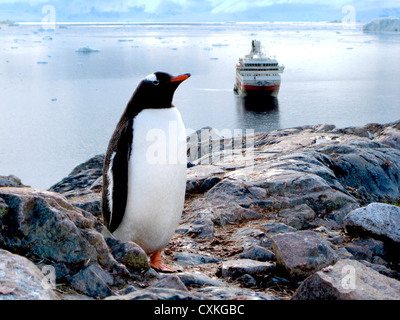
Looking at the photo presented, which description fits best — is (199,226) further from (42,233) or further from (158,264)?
(42,233)

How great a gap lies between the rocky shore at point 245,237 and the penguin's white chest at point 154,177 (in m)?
0.37

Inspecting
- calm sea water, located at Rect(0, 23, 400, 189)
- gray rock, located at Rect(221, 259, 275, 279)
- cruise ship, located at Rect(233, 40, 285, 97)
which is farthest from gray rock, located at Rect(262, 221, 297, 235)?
cruise ship, located at Rect(233, 40, 285, 97)

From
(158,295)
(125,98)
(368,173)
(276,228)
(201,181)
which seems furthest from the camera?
(125,98)

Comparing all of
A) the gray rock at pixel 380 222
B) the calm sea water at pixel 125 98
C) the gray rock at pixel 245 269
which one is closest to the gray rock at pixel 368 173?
the gray rock at pixel 380 222

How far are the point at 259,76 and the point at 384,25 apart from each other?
7359 cm

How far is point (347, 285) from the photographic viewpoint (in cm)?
260

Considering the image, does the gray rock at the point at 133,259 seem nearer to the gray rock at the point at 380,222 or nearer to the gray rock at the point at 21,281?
the gray rock at the point at 21,281

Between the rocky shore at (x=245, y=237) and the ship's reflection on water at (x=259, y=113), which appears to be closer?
the rocky shore at (x=245, y=237)

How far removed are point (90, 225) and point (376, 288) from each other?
1816 millimetres

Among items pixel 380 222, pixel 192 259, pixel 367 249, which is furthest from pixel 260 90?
pixel 192 259

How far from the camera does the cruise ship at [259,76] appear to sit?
1857 inches

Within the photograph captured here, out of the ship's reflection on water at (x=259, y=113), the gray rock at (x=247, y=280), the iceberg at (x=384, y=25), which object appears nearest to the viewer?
the gray rock at (x=247, y=280)

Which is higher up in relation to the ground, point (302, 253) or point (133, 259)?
point (133, 259)

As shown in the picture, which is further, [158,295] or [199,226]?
[199,226]
